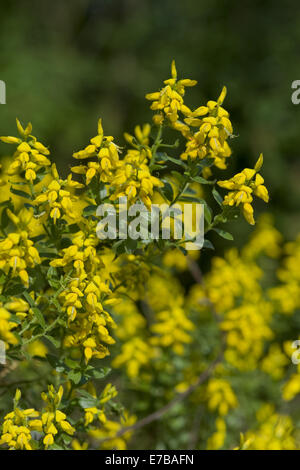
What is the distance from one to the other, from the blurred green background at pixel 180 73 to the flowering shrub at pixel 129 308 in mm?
2280

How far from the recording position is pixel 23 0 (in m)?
6.89

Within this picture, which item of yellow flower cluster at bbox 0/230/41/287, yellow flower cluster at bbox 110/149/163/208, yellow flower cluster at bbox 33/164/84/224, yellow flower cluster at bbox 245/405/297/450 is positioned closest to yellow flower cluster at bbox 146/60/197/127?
yellow flower cluster at bbox 110/149/163/208

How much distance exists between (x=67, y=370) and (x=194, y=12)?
4.98 m

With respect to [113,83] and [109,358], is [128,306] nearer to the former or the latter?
[109,358]

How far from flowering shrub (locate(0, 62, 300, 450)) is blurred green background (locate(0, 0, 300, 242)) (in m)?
2.28

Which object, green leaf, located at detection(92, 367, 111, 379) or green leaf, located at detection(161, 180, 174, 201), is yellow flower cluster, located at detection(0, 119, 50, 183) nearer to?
green leaf, located at detection(161, 180, 174, 201)

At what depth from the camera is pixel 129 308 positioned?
8.50ft

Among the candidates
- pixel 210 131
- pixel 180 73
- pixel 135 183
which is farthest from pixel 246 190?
pixel 180 73

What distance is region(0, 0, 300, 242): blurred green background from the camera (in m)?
5.00

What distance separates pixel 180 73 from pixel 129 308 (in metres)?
3.08

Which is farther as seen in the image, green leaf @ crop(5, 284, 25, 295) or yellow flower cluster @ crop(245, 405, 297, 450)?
yellow flower cluster @ crop(245, 405, 297, 450)

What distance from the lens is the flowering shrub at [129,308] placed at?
1.31 metres

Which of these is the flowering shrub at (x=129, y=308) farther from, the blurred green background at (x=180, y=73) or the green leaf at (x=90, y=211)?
the blurred green background at (x=180, y=73)

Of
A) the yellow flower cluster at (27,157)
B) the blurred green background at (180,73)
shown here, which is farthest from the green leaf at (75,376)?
the blurred green background at (180,73)
